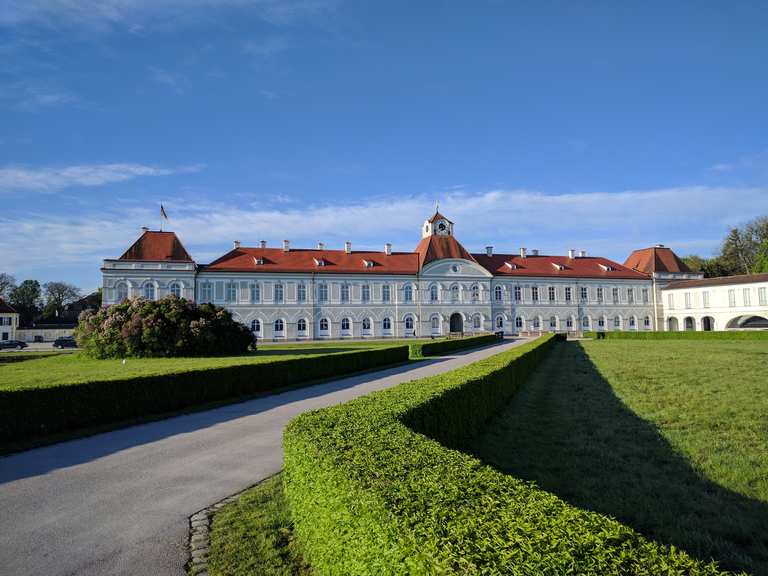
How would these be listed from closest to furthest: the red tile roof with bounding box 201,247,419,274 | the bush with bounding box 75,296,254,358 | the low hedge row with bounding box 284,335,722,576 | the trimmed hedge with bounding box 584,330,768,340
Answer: the low hedge row with bounding box 284,335,722,576
the bush with bounding box 75,296,254,358
the trimmed hedge with bounding box 584,330,768,340
the red tile roof with bounding box 201,247,419,274

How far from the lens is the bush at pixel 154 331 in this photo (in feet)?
86.2

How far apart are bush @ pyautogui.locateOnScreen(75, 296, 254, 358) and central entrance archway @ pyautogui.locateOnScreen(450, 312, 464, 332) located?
1356 inches

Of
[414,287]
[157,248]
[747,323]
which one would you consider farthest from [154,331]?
[747,323]

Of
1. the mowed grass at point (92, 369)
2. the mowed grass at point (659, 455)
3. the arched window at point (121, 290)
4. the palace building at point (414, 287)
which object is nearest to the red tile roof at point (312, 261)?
the palace building at point (414, 287)

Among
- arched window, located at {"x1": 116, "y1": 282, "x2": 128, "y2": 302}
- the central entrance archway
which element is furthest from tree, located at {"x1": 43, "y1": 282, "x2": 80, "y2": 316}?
the central entrance archway

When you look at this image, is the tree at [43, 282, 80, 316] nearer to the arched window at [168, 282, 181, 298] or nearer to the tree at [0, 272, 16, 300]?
the tree at [0, 272, 16, 300]

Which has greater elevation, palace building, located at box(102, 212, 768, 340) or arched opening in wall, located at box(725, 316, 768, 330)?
palace building, located at box(102, 212, 768, 340)

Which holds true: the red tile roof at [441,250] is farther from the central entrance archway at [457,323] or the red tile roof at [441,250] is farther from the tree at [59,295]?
the tree at [59,295]

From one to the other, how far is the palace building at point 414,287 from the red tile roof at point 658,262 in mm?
179

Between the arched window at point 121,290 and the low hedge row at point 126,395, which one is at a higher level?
the arched window at point 121,290

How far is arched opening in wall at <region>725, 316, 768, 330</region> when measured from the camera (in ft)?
193

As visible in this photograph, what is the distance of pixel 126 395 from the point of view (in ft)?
39.3

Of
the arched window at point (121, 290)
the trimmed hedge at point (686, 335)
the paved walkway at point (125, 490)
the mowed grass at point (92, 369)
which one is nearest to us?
the paved walkway at point (125, 490)

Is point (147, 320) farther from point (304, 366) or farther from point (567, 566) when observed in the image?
point (567, 566)
